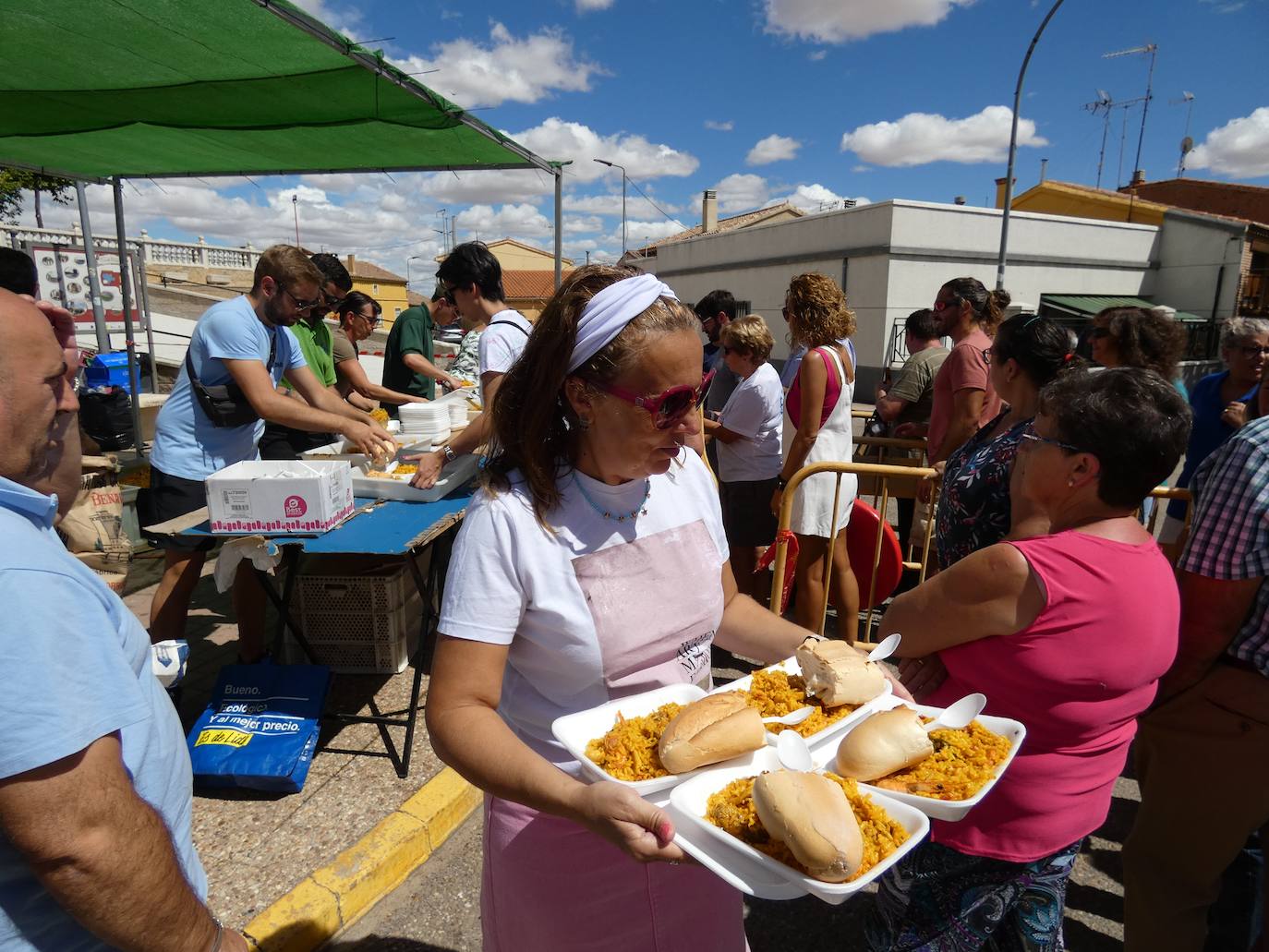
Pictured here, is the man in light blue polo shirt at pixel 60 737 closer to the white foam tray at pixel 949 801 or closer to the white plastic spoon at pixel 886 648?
the white foam tray at pixel 949 801

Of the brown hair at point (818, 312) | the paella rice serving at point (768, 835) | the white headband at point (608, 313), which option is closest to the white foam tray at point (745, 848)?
the paella rice serving at point (768, 835)

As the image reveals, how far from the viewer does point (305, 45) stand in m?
3.62

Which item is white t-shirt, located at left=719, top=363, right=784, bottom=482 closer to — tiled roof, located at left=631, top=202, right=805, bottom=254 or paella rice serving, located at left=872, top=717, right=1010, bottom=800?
paella rice serving, located at left=872, top=717, right=1010, bottom=800

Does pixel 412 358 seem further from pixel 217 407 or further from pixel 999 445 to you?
pixel 999 445

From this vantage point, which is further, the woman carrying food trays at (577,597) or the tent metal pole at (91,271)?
the tent metal pole at (91,271)

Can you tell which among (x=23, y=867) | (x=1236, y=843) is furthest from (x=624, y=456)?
(x=1236, y=843)

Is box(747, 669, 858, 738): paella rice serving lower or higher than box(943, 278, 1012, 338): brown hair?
lower

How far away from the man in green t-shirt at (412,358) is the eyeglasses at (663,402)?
5681mm

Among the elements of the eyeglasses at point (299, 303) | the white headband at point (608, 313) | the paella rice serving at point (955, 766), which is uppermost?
the eyeglasses at point (299, 303)

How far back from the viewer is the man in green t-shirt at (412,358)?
A: 6.79 meters

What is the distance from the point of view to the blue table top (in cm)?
298

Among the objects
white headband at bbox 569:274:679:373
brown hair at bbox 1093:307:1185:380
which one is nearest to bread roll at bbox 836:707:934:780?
white headband at bbox 569:274:679:373

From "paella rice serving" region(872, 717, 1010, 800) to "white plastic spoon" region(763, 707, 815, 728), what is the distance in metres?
0.19

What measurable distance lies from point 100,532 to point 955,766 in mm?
6451
